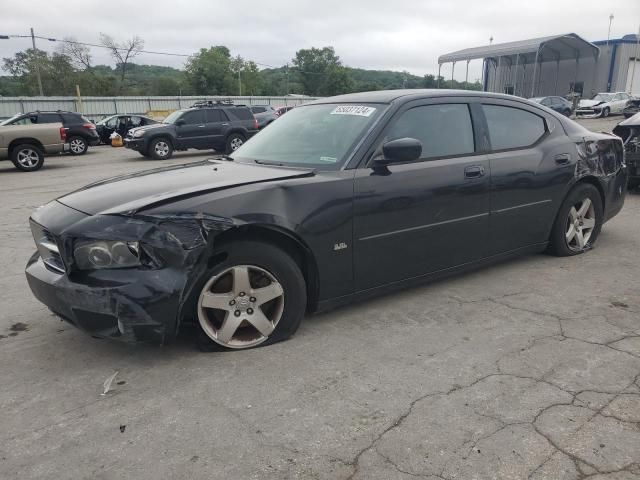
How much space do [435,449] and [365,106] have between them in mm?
2550

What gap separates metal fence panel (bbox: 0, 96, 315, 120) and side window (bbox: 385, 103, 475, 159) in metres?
28.9

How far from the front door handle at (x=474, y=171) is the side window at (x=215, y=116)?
14677mm

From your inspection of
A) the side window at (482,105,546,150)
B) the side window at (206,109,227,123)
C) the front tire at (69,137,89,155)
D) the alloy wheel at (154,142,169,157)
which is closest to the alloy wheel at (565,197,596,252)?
the side window at (482,105,546,150)

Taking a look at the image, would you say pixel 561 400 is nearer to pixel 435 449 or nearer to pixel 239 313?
pixel 435 449

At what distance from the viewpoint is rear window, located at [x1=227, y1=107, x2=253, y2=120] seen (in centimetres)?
1802

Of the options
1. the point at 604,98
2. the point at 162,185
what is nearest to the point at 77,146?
the point at 162,185

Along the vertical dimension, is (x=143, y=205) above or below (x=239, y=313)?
above

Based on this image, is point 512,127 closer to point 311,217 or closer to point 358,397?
point 311,217

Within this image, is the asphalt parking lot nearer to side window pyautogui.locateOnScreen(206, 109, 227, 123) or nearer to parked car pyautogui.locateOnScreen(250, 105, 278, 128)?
side window pyautogui.locateOnScreen(206, 109, 227, 123)

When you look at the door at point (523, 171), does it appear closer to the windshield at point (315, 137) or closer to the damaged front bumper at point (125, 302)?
the windshield at point (315, 137)

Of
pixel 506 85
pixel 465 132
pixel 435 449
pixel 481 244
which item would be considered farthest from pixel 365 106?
pixel 506 85

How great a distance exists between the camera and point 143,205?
294 centimetres

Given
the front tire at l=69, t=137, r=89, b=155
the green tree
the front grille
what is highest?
the green tree

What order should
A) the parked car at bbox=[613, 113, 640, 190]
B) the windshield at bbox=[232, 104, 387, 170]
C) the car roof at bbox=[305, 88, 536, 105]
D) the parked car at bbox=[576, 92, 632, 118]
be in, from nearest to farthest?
the windshield at bbox=[232, 104, 387, 170] < the car roof at bbox=[305, 88, 536, 105] < the parked car at bbox=[613, 113, 640, 190] < the parked car at bbox=[576, 92, 632, 118]
